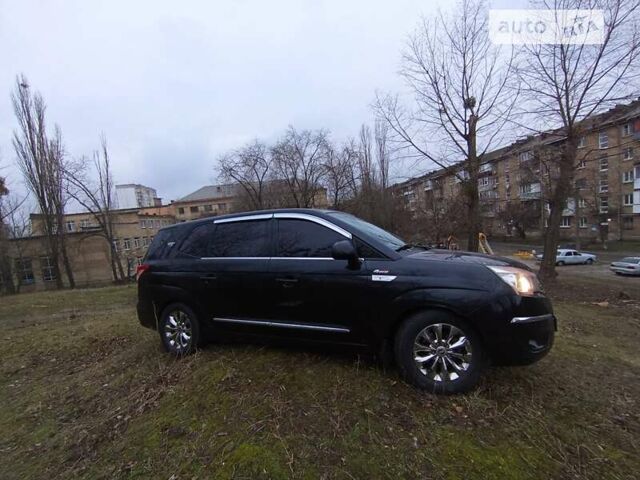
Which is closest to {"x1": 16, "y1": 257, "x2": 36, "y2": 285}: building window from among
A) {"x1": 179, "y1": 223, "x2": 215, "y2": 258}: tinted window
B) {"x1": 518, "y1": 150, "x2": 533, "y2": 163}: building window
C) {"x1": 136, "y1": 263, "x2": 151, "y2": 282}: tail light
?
{"x1": 136, "y1": 263, "x2": 151, "y2": 282}: tail light

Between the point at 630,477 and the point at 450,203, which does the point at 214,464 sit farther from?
the point at 450,203

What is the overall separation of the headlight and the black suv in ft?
0.04

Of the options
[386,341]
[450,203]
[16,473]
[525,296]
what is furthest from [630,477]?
[450,203]

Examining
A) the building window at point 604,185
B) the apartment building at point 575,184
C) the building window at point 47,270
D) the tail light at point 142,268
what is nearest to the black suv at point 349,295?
the tail light at point 142,268

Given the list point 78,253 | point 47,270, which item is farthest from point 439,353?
point 47,270

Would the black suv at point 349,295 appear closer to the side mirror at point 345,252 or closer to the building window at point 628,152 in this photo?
the side mirror at point 345,252

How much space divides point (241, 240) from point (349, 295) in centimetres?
152

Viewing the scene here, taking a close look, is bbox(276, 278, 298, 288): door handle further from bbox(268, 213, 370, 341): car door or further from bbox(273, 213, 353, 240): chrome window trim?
bbox(273, 213, 353, 240): chrome window trim

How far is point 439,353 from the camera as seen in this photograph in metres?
3.15

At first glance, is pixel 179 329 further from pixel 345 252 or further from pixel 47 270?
pixel 47 270

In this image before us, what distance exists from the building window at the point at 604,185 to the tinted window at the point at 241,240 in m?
56.0

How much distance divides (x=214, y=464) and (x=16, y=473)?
1715 mm

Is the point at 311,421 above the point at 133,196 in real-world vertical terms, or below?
below

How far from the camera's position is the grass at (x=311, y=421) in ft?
8.36
